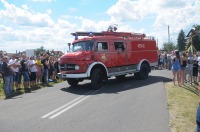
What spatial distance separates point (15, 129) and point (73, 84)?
8893 millimetres

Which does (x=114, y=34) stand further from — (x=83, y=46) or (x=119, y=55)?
(x=83, y=46)

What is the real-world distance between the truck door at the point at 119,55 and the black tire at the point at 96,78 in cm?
A: 137

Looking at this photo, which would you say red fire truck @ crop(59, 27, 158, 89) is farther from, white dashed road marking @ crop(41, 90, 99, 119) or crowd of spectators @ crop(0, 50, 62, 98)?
white dashed road marking @ crop(41, 90, 99, 119)

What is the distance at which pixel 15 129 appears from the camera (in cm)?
757

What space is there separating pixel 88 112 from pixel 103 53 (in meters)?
6.63

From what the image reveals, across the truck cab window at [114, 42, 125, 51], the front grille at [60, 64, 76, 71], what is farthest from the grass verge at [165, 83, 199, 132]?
the truck cab window at [114, 42, 125, 51]

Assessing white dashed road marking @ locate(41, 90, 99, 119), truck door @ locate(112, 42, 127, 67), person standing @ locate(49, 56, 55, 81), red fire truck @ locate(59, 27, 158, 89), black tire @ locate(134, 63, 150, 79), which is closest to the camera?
white dashed road marking @ locate(41, 90, 99, 119)

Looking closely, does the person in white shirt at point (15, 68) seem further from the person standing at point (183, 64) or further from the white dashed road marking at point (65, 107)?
the person standing at point (183, 64)

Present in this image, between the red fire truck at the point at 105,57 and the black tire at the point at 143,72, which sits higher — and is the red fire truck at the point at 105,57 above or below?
above

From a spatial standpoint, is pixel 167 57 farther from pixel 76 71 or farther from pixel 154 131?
pixel 154 131

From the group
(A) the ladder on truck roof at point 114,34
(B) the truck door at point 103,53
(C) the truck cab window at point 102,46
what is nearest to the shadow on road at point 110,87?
(B) the truck door at point 103,53

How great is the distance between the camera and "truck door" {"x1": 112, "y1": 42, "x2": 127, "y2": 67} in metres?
16.5

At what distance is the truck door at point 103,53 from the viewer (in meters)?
15.4

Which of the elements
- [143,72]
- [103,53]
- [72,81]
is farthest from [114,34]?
[72,81]
